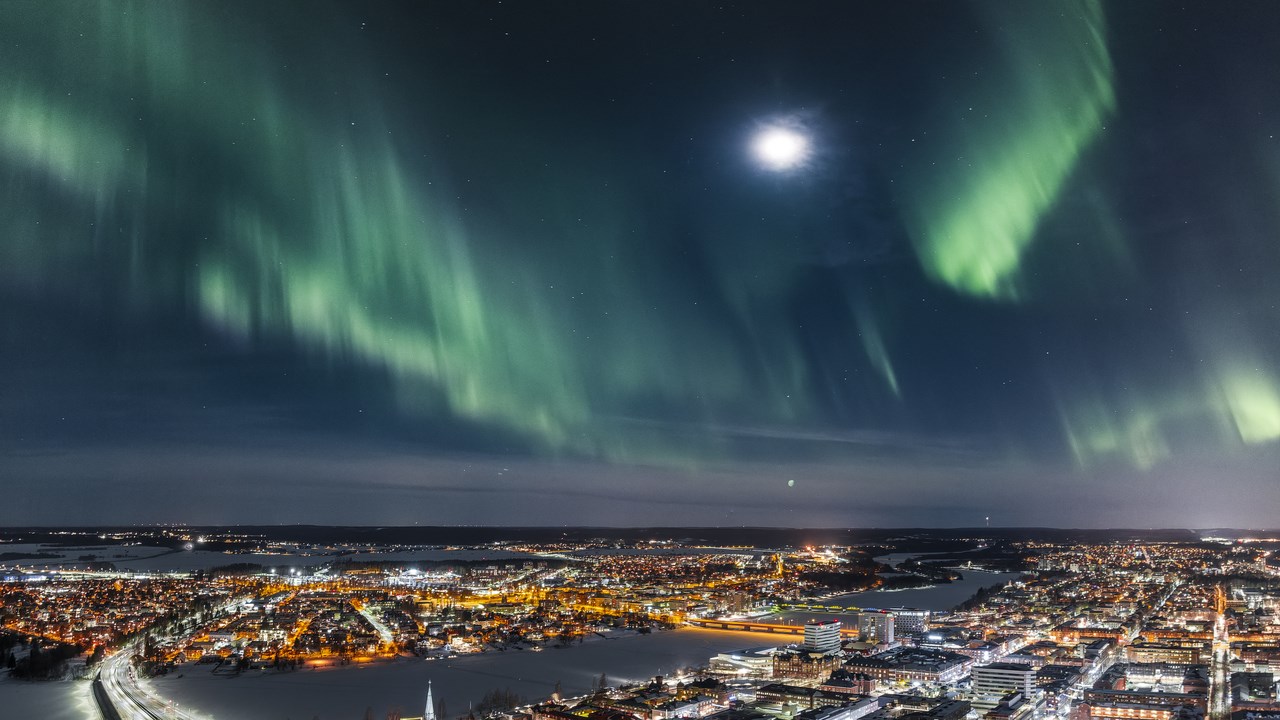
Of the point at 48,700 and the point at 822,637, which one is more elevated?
the point at 48,700

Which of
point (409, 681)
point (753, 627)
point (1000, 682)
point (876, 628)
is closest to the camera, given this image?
point (409, 681)

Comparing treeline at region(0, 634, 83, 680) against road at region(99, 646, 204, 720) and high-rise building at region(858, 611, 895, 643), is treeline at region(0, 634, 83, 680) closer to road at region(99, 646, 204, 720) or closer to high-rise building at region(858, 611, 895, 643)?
road at region(99, 646, 204, 720)

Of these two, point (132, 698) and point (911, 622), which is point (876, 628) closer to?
point (911, 622)

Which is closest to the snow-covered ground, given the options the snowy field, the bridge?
the snowy field

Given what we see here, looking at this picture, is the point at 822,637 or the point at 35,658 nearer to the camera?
the point at 35,658

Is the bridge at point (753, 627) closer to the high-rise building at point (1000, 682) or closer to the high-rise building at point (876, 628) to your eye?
the high-rise building at point (876, 628)

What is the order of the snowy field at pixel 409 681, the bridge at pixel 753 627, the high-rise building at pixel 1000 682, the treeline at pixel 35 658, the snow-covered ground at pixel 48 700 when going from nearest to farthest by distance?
the snow-covered ground at pixel 48 700 < the snowy field at pixel 409 681 < the high-rise building at pixel 1000 682 < the treeline at pixel 35 658 < the bridge at pixel 753 627

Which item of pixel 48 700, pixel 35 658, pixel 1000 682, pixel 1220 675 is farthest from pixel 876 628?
pixel 35 658

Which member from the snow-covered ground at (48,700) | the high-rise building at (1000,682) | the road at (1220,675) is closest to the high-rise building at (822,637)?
the high-rise building at (1000,682)
